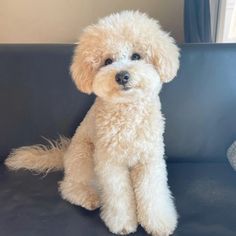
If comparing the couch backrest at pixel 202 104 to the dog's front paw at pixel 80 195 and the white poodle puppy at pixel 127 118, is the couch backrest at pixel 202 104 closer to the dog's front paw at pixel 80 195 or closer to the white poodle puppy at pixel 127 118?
the white poodle puppy at pixel 127 118

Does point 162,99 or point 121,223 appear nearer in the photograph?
point 121,223

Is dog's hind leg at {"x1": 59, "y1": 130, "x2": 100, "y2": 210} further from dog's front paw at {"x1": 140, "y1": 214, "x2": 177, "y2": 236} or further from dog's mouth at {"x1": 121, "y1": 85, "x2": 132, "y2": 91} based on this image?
dog's mouth at {"x1": 121, "y1": 85, "x2": 132, "y2": 91}

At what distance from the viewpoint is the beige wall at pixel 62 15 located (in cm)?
195

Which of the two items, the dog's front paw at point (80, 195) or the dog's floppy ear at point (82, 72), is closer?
the dog's floppy ear at point (82, 72)

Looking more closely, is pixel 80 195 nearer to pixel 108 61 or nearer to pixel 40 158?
pixel 40 158

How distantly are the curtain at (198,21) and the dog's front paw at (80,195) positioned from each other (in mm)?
842

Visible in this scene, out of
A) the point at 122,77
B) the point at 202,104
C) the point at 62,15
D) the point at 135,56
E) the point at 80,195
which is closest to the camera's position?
the point at 122,77

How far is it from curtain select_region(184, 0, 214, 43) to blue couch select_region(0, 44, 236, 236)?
0.48 feet

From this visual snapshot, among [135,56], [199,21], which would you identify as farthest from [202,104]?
[135,56]

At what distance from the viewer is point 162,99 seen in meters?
1.58

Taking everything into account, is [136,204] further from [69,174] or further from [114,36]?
[114,36]

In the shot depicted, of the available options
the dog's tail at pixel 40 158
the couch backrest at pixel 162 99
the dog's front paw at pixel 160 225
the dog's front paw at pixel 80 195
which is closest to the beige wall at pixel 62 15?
the couch backrest at pixel 162 99

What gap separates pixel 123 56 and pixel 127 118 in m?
0.21

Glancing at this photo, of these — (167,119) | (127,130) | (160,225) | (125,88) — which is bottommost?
(160,225)
